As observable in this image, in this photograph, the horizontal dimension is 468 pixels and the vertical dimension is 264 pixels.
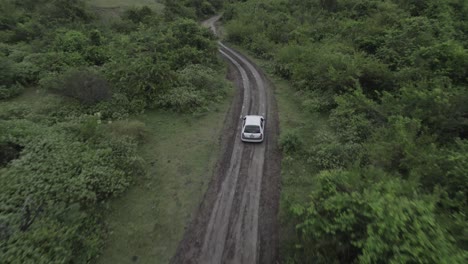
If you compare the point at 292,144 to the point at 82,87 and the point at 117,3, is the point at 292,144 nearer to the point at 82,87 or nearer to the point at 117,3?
the point at 82,87

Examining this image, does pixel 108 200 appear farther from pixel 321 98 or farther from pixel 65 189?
pixel 321 98

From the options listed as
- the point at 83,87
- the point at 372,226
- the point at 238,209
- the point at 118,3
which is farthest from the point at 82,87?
the point at 118,3

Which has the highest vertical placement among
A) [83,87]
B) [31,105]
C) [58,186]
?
[83,87]

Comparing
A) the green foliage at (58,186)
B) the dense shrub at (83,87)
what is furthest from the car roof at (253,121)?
the dense shrub at (83,87)

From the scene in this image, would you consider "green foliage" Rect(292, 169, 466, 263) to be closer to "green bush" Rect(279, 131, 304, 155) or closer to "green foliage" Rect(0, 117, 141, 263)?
"green bush" Rect(279, 131, 304, 155)

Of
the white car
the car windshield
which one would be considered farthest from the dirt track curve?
the car windshield

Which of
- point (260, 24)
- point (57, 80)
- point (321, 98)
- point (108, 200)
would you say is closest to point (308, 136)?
point (321, 98)
